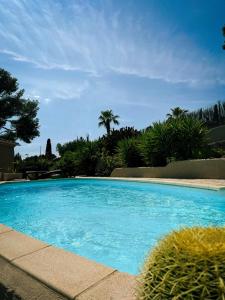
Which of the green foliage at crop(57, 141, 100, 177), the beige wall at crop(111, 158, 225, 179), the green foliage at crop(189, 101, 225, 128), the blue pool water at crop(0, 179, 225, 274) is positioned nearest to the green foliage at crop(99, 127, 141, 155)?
the green foliage at crop(57, 141, 100, 177)

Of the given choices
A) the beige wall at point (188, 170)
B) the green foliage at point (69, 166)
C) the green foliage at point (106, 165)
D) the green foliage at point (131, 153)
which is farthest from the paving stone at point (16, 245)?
the green foliage at point (69, 166)

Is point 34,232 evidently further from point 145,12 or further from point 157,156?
point 157,156

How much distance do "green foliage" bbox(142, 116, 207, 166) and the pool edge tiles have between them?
1519 cm

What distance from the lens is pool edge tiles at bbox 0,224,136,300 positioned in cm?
207

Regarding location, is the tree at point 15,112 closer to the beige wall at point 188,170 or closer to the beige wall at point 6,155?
the beige wall at point 6,155

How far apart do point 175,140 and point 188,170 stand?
7.99 ft

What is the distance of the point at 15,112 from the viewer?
112ft

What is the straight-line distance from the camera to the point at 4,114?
33500 mm

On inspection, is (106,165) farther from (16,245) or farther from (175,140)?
(16,245)

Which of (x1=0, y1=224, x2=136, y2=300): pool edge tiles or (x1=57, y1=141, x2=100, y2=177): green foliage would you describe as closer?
(x1=0, y1=224, x2=136, y2=300): pool edge tiles

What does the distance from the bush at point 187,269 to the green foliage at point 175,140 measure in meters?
16.4

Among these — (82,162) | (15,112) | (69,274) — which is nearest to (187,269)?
(69,274)

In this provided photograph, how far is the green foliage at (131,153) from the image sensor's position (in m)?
20.6

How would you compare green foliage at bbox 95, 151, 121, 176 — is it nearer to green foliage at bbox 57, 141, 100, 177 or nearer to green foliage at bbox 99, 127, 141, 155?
green foliage at bbox 57, 141, 100, 177
